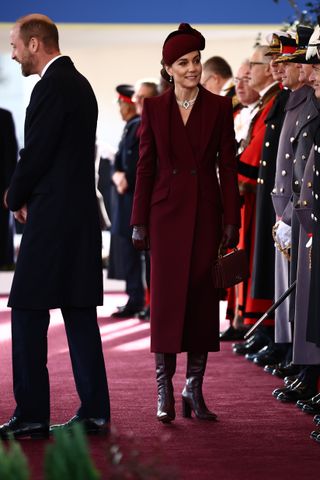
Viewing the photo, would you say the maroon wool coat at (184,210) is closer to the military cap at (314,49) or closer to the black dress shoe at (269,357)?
the military cap at (314,49)

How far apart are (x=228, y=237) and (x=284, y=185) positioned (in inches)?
34.2

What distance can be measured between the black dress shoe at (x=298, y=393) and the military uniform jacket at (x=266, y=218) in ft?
2.71

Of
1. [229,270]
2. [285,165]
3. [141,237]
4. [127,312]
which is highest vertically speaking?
[285,165]

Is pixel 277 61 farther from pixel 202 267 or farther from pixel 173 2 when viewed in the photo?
pixel 173 2

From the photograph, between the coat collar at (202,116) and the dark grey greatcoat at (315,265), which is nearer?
the dark grey greatcoat at (315,265)

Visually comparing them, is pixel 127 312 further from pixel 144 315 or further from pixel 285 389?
pixel 285 389

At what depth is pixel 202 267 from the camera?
4.48 meters

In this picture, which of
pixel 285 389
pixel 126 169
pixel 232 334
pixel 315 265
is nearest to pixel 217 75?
pixel 126 169

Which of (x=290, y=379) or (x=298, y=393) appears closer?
(x=298, y=393)

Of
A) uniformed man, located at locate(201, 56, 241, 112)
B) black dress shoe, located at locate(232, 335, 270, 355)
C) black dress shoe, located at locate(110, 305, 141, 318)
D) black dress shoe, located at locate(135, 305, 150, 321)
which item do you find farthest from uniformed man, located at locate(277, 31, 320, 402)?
black dress shoe, located at locate(110, 305, 141, 318)

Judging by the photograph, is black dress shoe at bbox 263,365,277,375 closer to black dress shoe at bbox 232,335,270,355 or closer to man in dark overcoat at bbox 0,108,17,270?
black dress shoe at bbox 232,335,270,355

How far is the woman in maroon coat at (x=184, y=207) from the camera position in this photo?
4.46m

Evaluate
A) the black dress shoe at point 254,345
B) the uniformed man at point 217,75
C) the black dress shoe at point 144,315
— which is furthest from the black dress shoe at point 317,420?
the black dress shoe at point 144,315

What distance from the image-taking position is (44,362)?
4.14 m
